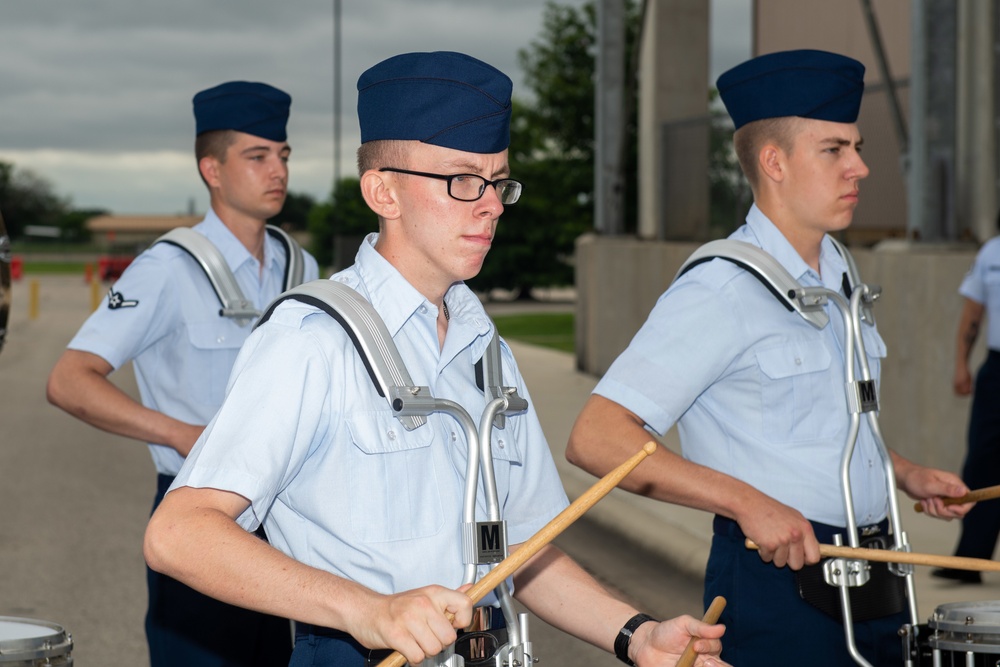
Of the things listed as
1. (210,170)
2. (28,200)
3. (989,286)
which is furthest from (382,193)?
(28,200)

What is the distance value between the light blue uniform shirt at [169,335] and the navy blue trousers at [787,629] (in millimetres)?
1927

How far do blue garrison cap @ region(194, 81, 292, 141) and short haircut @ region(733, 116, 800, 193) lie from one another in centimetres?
179

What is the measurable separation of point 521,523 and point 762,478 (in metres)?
0.85

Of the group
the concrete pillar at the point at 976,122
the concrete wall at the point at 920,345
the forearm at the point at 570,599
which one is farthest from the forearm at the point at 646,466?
the concrete pillar at the point at 976,122

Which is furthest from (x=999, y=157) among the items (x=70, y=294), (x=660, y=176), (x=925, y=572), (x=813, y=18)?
(x=70, y=294)

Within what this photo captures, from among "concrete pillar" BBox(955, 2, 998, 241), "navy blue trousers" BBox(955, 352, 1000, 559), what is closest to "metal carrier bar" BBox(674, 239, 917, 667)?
"navy blue trousers" BBox(955, 352, 1000, 559)

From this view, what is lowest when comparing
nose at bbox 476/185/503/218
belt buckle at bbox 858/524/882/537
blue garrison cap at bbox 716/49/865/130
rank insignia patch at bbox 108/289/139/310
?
belt buckle at bbox 858/524/882/537

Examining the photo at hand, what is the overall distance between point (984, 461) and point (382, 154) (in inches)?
219

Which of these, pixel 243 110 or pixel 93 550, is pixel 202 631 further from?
pixel 93 550

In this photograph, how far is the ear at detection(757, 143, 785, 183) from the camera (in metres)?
3.67

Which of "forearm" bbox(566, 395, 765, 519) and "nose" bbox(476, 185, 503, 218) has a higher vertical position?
"nose" bbox(476, 185, 503, 218)

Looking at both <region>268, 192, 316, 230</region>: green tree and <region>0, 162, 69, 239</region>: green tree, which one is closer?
<region>268, 192, 316, 230</region>: green tree

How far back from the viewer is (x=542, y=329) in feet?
96.7

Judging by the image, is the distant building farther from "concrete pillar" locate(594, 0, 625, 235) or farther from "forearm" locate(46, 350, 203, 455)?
"forearm" locate(46, 350, 203, 455)
